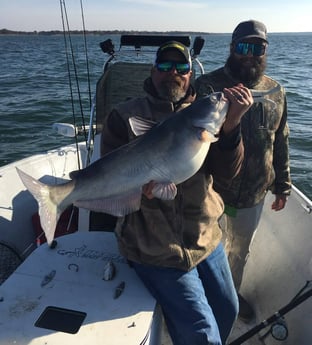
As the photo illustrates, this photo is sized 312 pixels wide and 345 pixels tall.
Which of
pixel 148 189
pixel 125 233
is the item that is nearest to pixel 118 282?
pixel 125 233

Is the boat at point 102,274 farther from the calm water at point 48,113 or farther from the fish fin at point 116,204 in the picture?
the calm water at point 48,113

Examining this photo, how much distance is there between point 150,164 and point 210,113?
487 millimetres

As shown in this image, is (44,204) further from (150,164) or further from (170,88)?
(170,88)

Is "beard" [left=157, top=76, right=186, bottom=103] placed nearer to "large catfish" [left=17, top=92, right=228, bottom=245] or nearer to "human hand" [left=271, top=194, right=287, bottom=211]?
"large catfish" [left=17, top=92, right=228, bottom=245]

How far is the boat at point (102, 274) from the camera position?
2582 millimetres

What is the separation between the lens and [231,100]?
2572 millimetres

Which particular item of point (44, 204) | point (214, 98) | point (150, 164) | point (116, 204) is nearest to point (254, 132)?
point (214, 98)

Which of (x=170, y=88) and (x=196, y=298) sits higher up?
(x=170, y=88)

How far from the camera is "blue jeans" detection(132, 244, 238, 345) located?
2771mm

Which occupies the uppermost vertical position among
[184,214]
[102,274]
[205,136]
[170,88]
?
[170,88]

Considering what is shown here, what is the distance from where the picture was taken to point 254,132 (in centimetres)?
387

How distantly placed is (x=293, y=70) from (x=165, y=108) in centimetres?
2606

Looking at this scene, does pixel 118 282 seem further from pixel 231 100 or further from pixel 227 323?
pixel 231 100

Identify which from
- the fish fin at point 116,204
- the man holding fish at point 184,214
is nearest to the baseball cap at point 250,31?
the man holding fish at point 184,214
